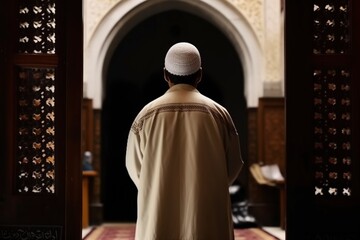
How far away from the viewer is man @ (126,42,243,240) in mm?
3164

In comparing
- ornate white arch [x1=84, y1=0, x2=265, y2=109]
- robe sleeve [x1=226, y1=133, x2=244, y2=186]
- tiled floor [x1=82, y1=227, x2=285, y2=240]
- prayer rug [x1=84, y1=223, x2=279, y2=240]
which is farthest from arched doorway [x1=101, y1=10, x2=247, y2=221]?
robe sleeve [x1=226, y1=133, x2=244, y2=186]

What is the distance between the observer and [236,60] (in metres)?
10.6

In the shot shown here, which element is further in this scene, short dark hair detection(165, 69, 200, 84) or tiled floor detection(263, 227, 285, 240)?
tiled floor detection(263, 227, 285, 240)
